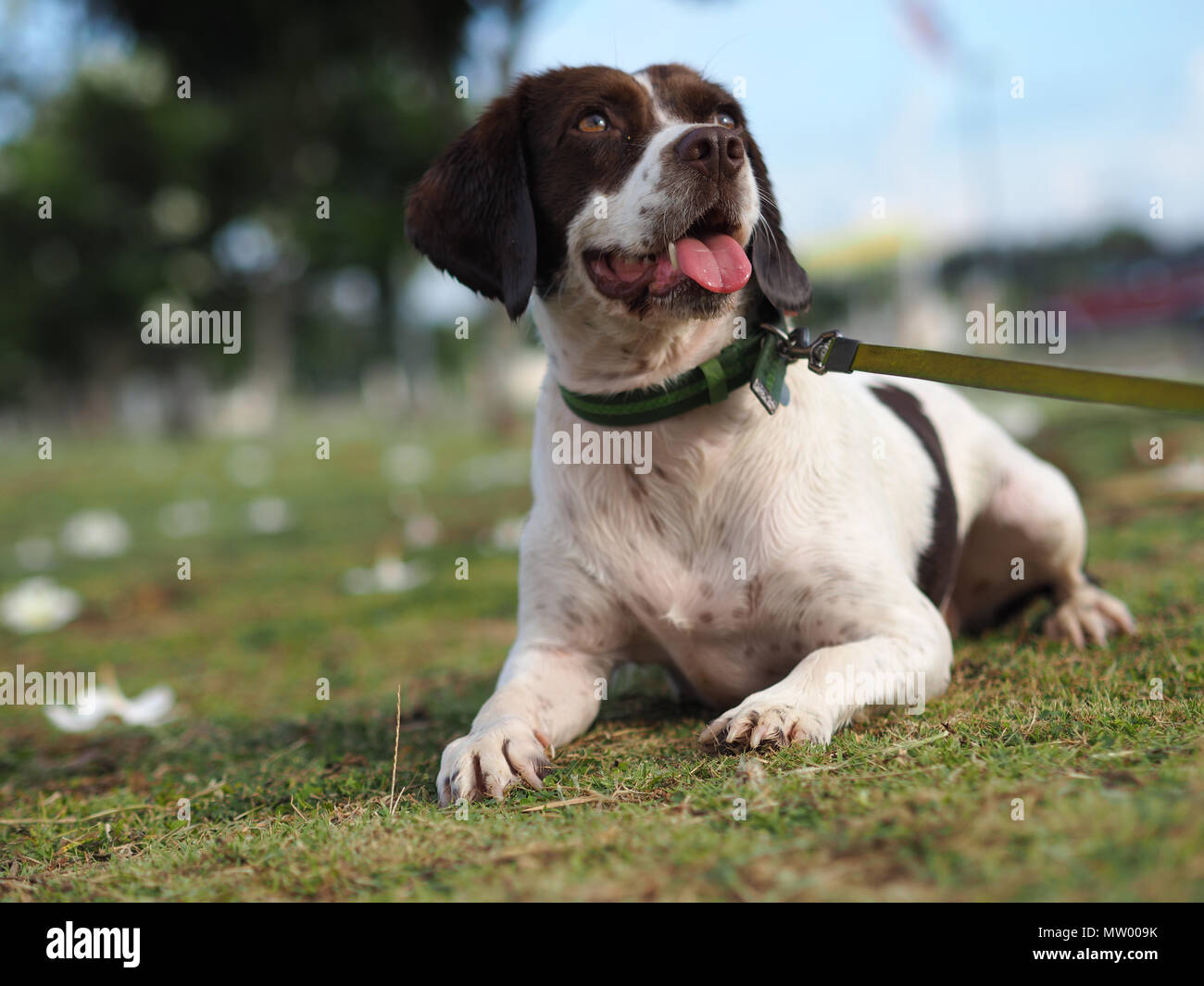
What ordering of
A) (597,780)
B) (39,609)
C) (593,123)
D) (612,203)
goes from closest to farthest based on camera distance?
(597,780)
(612,203)
(593,123)
(39,609)

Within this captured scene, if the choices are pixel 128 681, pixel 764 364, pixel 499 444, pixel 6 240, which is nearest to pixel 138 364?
pixel 6 240

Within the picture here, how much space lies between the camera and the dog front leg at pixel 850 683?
2246mm

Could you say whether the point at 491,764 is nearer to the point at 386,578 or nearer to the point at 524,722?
the point at 524,722

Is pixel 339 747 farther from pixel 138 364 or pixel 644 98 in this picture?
pixel 138 364

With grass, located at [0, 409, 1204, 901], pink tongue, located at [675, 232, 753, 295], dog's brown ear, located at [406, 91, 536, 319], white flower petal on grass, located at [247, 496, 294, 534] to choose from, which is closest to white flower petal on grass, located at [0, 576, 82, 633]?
grass, located at [0, 409, 1204, 901]

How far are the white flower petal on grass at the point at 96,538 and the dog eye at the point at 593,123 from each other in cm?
708

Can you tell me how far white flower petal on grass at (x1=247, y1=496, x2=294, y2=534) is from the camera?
940cm

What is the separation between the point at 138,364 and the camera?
130 feet

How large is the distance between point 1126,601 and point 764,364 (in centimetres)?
185

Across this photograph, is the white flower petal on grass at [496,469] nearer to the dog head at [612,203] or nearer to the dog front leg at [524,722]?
the dog head at [612,203]

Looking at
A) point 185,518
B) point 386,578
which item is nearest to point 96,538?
point 185,518

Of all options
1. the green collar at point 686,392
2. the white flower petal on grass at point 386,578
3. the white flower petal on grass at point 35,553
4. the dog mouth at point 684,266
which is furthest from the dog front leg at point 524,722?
the white flower petal on grass at point 35,553

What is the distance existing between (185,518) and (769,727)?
30.9 feet

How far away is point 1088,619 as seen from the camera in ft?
11.0
